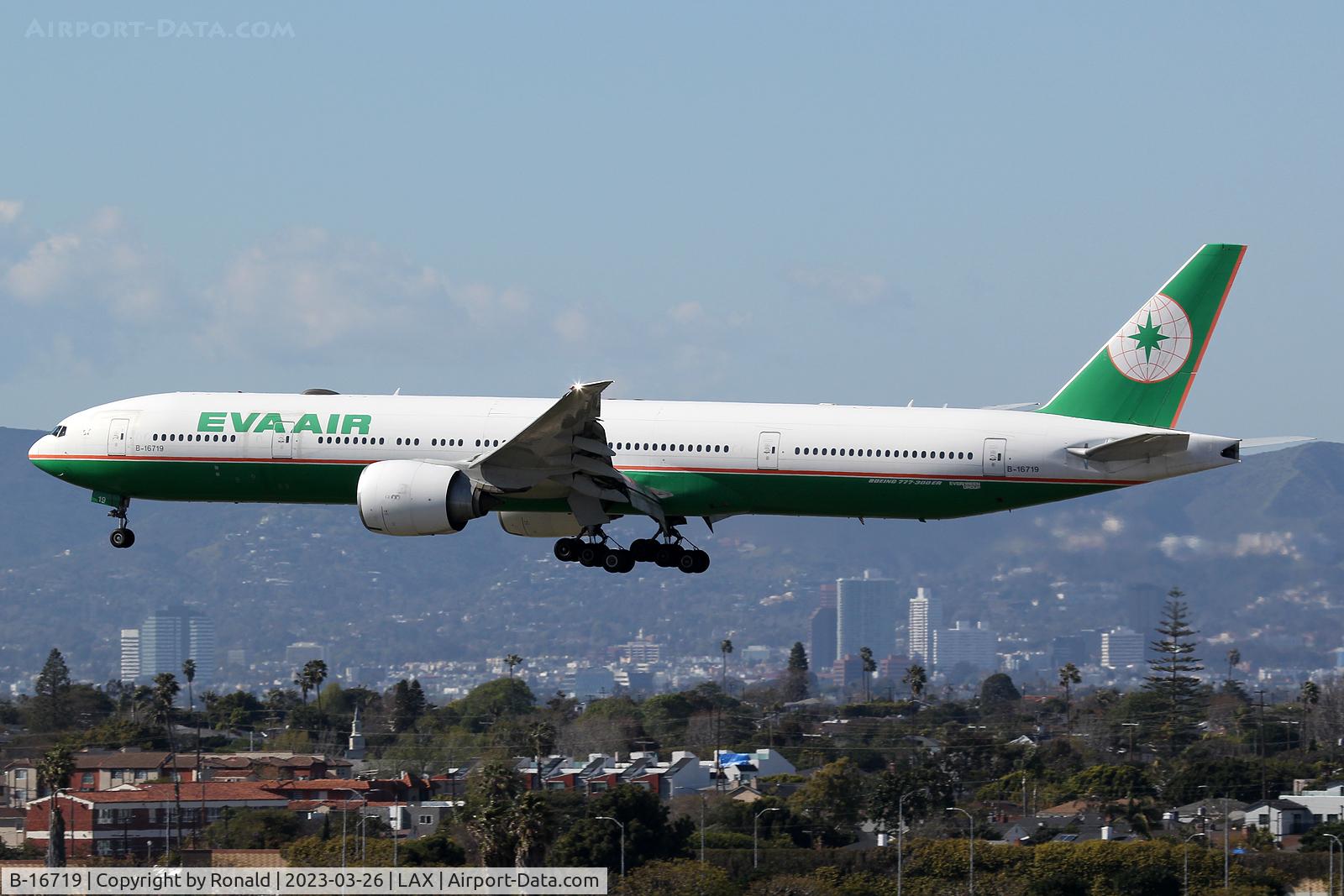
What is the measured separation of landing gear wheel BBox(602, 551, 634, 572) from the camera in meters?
51.2

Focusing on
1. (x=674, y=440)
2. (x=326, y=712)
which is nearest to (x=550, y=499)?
(x=674, y=440)

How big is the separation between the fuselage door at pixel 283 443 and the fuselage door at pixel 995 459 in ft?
61.8

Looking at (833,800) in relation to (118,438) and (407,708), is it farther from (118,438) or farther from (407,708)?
(407,708)

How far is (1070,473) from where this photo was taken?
49.0 metres

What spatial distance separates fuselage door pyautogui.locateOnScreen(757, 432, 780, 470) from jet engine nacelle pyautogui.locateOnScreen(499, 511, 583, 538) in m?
6.35

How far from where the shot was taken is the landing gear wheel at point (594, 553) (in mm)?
51344

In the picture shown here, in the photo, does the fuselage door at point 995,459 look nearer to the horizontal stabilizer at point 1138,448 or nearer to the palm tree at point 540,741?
the horizontal stabilizer at point 1138,448

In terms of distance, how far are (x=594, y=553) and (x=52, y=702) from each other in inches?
4576

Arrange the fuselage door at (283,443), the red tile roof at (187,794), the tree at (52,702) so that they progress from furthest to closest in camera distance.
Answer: the tree at (52,702), the red tile roof at (187,794), the fuselage door at (283,443)

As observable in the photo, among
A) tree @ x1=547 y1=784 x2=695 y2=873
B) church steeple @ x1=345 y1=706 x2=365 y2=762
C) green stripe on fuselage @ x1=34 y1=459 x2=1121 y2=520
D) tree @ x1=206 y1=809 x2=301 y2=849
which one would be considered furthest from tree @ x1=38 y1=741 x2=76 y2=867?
church steeple @ x1=345 y1=706 x2=365 y2=762

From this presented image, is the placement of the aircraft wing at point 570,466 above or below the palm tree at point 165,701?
above

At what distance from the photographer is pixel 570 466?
161 ft

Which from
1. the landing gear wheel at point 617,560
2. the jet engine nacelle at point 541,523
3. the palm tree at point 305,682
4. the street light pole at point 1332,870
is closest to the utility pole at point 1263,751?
the street light pole at point 1332,870

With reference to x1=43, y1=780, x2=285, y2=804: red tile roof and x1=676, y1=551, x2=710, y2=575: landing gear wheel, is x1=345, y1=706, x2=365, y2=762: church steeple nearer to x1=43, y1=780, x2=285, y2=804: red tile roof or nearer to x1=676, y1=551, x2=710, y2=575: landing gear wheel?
x1=43, y1=780, x2=285, y2=804: red tile roof
